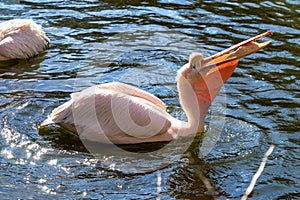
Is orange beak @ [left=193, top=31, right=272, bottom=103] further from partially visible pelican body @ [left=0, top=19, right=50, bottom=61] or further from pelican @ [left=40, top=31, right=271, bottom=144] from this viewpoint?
partially visible pelican body @ [left=0, top=19, right=50, bottom=61]

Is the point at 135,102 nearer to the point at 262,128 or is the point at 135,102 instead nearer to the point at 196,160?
the point at 196,160

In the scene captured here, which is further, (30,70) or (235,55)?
(30,70)

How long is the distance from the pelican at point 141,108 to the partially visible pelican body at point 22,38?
176cm

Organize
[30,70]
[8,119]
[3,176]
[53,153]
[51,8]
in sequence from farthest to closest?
[51,8] → [30,70] → [8,119] → [53,153] → [3,176]

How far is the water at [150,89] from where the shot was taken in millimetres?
4004

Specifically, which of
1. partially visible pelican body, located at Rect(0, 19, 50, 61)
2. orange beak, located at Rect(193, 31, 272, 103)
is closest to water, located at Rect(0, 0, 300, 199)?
partially visible pelican body, located at Rect(0, 19, 50, 61)

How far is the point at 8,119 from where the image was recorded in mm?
4668

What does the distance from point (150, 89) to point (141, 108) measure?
3.28ft

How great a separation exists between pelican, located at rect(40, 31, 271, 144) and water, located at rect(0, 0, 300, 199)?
18 cm

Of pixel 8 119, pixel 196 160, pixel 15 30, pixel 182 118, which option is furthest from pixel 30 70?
pixel 196 160

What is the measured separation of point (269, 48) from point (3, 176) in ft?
10.2

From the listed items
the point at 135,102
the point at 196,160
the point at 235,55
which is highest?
the point at 235,55

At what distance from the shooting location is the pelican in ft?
14.4

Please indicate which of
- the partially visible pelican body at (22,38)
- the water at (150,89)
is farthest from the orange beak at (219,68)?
the partially visible pelican body at (22,38)
